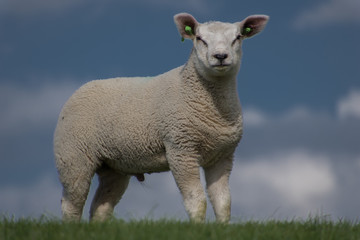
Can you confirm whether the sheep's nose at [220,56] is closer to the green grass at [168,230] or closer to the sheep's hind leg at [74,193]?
the green grass at [168,230]

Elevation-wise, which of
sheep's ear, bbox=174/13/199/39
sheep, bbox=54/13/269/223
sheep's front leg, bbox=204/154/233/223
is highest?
sheep's ear, bbox=174/13/199/39

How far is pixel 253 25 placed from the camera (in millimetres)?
7887

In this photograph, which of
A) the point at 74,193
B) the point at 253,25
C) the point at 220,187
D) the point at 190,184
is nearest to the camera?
the point at 190,184

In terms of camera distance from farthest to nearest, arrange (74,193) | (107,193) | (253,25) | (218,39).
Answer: (107,193) → (74,193) → (253,25) → (218,39)

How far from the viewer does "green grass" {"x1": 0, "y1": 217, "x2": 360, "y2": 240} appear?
19.0 ft

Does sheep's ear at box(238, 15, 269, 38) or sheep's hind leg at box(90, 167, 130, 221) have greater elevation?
sheep's ear at box(238, 15, 269, 38)

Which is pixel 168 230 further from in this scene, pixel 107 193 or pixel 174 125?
pixel 107 193

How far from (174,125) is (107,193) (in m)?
2.30

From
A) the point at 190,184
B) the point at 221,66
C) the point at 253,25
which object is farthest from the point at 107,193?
the point at 253,25

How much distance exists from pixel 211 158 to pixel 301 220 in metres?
1.46

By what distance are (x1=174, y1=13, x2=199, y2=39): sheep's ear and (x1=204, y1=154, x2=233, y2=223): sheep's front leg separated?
5.97 ft

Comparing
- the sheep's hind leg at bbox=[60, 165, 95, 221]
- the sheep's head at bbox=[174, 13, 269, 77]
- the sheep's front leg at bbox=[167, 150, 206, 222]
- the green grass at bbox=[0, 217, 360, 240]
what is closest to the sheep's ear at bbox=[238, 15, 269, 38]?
the sheep's head at bbox=[174, 13, 269, 77]

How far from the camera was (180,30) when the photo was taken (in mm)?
7797

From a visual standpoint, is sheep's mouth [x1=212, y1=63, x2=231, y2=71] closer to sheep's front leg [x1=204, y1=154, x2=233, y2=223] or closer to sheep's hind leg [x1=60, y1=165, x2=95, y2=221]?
sheep's front leg [x1=204, y1=154, x2=233, y2=223]
